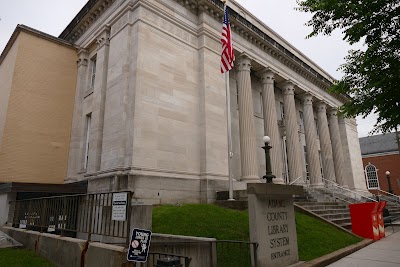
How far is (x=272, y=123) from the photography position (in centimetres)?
2173

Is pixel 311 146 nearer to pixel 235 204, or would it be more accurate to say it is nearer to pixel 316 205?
pixel 316 205

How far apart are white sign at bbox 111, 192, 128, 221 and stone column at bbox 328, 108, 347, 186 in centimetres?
2712

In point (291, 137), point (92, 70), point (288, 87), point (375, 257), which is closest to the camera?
point (375, 257)

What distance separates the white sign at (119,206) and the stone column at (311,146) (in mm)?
22744

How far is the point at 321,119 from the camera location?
96.9ft

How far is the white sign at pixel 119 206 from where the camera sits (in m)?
5.34

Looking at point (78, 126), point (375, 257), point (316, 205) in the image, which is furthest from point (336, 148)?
point (78, 126)

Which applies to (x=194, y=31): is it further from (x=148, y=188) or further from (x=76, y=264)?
(x=76, y=264)

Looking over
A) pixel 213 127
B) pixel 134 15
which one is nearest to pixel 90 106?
pixel 134 15

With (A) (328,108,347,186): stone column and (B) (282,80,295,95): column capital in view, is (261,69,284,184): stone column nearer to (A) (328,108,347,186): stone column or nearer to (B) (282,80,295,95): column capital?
(B) (282,80,295,95): column capital

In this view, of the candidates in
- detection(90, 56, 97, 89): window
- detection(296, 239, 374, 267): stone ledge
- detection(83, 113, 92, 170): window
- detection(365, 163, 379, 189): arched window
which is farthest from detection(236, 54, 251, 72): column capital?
detection(365, 163, 379, 189): arched window

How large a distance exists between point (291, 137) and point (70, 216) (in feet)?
63.6

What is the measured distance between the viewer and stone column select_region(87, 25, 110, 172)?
16.0m

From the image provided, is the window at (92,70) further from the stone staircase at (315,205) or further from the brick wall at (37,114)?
the stone staircase at (315,205)
